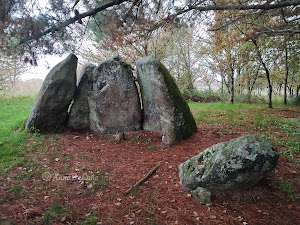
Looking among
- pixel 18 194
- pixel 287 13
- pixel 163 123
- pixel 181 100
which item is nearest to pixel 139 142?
pixel 163 123

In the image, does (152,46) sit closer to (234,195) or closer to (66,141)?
(66,141)

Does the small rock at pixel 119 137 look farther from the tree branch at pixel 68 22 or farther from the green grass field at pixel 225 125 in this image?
the tree branch at pixel 68 22

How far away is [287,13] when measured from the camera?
7.02 meters

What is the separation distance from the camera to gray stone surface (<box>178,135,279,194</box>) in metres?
3.29

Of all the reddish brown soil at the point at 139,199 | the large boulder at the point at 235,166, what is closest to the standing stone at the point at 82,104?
the reddish brown soil at the point at 139,199

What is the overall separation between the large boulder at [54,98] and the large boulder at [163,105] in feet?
8.06

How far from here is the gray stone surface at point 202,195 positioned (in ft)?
11.2

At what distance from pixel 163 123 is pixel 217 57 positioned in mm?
9023

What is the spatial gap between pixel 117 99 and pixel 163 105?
1.77m

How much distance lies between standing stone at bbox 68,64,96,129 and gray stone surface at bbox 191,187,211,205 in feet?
16.5

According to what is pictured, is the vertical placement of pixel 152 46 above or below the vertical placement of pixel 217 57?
above

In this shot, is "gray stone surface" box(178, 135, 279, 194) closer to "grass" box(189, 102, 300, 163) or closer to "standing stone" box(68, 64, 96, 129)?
"grass" box(189, 102, 300, 163)

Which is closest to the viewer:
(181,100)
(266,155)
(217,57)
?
(266,155)

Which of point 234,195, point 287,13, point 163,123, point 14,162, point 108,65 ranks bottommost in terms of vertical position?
point 234,195
